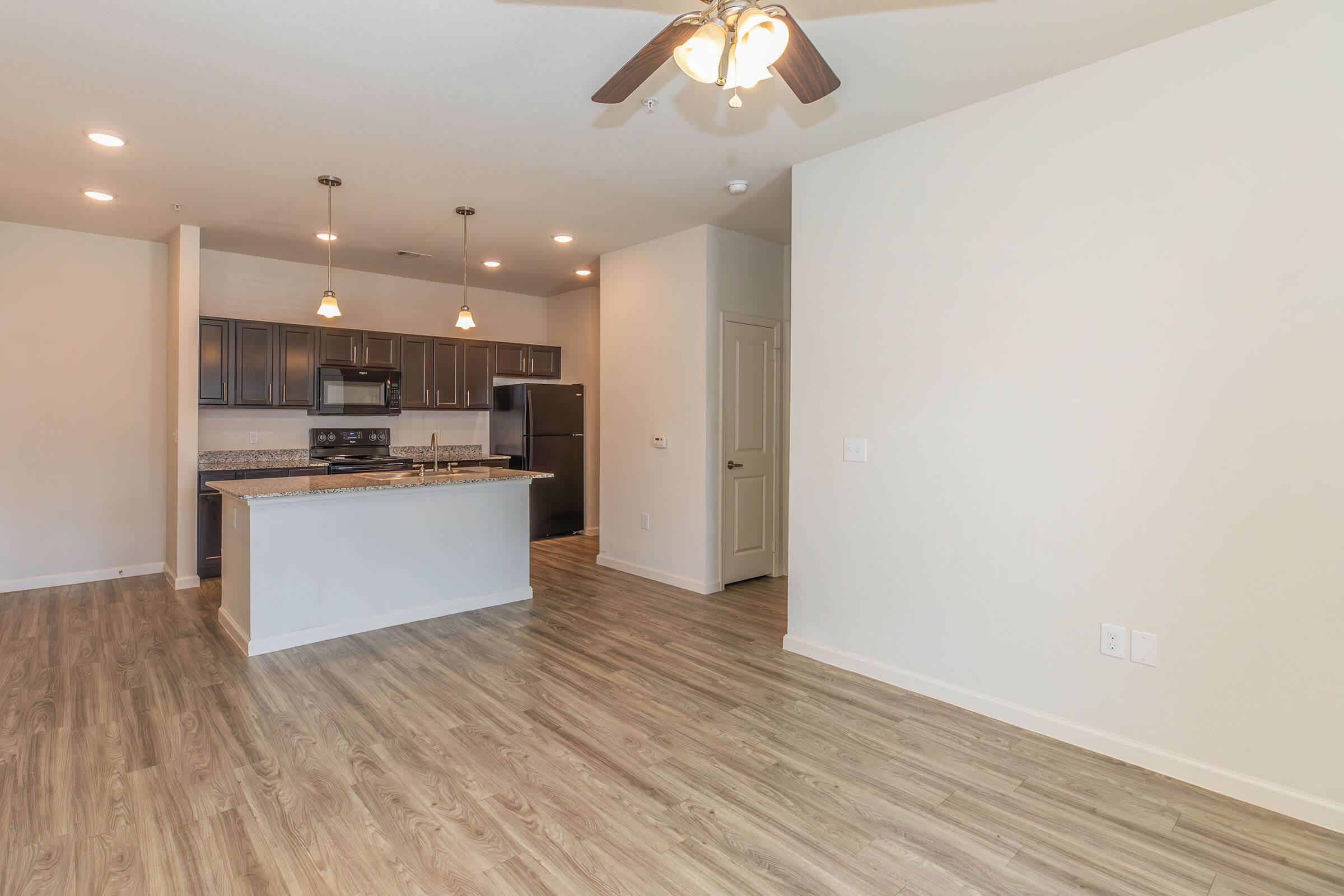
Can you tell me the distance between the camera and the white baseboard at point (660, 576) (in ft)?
15.8

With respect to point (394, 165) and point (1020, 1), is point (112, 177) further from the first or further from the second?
point (1020, 1)

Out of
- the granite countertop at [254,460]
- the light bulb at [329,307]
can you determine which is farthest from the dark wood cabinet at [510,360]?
the light bulb at [329,307]

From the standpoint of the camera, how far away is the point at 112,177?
3799 millimetres

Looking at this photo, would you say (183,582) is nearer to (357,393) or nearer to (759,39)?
(357,393)

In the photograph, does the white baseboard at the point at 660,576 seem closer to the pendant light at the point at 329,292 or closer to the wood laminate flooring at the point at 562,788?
the wood laminate flooring at the point at 562,788

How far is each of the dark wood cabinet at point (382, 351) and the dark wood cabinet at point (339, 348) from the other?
0.05 meters

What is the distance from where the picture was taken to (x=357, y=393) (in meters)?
6.04

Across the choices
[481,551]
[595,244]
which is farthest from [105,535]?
[595,244]

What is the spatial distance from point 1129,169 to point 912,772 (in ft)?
7.68

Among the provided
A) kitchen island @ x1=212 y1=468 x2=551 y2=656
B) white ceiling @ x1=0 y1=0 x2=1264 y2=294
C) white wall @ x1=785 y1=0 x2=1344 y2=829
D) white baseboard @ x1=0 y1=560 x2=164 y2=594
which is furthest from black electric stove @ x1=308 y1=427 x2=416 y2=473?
white wall @ x1=785 y1=0 x2=1344 y2=829

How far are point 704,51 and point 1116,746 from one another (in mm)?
2777

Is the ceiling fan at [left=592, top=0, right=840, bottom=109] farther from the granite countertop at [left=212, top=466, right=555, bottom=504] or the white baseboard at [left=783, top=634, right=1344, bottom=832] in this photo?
the granite countertop at [left=212, top=466, right=555, bottom=504]

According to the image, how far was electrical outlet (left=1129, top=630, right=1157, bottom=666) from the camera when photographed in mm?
2447

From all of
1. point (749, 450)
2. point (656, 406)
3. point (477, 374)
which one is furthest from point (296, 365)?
point (749, 450)
